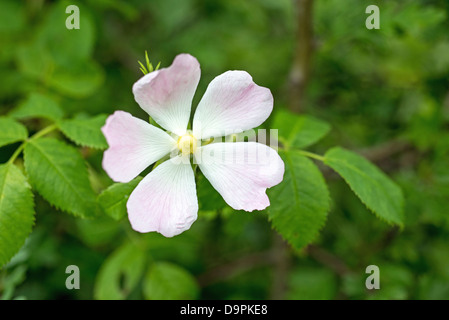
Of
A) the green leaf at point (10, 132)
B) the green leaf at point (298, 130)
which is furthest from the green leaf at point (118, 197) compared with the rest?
the green leaf at point (298, 130)

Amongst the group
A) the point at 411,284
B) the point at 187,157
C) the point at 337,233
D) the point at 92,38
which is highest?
the point at 92,38

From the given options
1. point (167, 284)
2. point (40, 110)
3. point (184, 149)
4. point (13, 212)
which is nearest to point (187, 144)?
point (184, 149)

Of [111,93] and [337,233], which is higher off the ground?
[111,93]

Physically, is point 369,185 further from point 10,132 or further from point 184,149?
point 10,132

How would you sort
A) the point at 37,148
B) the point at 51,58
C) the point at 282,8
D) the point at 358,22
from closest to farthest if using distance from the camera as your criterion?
the point at 37,148
the point at 358,22
the point at 51,58
the point at 282,8

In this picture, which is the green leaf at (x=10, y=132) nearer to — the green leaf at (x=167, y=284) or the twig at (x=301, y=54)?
the green leaf at (x=167, y=284)
